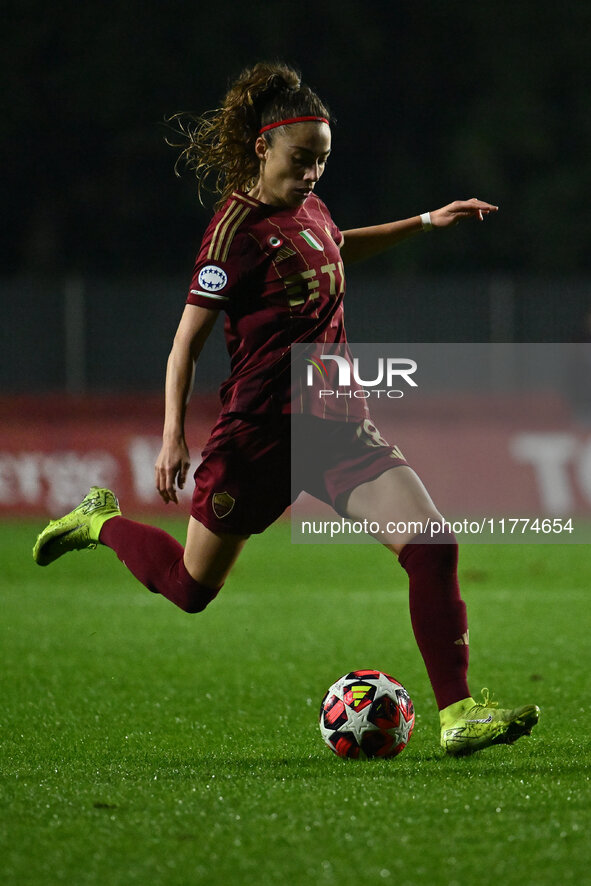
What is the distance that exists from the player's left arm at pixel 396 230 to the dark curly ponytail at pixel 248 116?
54 cm

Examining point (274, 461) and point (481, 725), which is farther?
point (274, 461)

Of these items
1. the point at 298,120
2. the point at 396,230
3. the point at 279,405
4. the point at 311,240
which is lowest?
the point at 279,405

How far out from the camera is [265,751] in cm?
451

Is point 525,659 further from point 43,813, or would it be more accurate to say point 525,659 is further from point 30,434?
point 30,434

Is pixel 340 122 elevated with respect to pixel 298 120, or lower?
elevated

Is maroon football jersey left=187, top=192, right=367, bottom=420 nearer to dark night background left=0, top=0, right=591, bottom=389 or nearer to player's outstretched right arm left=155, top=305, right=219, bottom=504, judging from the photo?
player's outstretched right arm left=155, top=305, right=219, bottom=504

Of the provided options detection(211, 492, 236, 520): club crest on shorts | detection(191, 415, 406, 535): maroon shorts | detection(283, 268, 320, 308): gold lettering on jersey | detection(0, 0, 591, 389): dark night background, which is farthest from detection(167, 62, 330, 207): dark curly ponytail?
detection(0, 0, 591, 389): dark night background

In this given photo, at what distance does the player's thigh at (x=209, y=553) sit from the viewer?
4.45 m

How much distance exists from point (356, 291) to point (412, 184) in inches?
339

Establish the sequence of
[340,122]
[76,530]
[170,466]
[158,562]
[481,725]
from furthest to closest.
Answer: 1. [340,122]
2. [76,530]
3. [158,562]
4. [170,466]
5. [481,725]

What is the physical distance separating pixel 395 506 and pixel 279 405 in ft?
1.61

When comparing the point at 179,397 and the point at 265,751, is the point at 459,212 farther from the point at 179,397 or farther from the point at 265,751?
the point at 265,751

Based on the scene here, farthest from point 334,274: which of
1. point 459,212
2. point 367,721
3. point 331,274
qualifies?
point 367,721

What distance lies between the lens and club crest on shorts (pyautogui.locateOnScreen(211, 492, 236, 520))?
437cm
